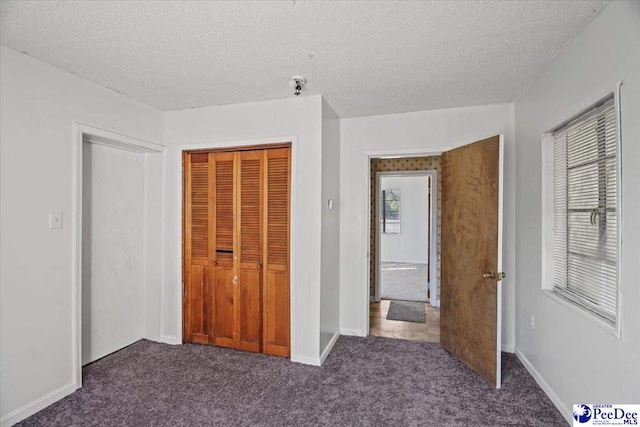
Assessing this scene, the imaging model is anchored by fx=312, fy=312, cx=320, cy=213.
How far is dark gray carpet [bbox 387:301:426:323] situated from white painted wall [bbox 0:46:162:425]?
11.2 feet

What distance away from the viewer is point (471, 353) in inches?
106

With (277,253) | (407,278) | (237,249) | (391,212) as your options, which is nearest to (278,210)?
(277,253)

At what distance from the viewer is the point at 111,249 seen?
9.96 feet

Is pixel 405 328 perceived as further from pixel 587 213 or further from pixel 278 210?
pixel 587 213

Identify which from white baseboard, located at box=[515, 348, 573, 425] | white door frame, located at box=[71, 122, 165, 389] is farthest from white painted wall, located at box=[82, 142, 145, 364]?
white baseboard, located at box=[515, 348, 573, 425]

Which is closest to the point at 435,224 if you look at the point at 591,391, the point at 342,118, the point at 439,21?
the point at 342,118

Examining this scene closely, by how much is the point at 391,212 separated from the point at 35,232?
24.7 feet

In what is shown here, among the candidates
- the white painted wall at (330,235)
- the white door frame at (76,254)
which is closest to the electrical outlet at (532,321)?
the white painted wall at (330,235)

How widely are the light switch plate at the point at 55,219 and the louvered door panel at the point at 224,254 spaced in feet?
3.93

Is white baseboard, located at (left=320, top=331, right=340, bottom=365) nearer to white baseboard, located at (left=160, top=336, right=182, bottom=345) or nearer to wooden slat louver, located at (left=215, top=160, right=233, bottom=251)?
wooden slat louver, located at (left=215, top=160, right=233, bottom=251)

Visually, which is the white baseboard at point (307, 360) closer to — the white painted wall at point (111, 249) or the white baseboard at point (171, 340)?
the white baseboard at point (171, 340)

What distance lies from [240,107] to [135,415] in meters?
2.61

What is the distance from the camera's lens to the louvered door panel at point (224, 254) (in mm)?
3084

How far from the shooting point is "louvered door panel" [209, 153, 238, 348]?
3.08 meters
